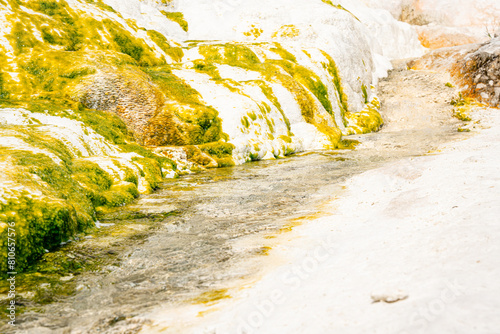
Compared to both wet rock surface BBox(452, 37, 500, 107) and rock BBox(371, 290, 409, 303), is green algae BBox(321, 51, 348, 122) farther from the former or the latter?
rock BBox(371, 290, 409, 303)

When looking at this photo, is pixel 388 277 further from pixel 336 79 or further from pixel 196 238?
pixel 336 79

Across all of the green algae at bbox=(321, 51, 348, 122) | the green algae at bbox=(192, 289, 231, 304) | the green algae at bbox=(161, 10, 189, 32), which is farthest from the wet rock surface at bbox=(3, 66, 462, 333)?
the green algae at bbox=(161, 10, 189, 32)

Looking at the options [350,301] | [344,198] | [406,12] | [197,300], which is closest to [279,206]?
[344,198]

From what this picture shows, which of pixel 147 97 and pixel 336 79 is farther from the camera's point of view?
pixel 336 79

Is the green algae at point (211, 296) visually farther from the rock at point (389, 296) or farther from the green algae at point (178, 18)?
the green algae at point (178, 18)

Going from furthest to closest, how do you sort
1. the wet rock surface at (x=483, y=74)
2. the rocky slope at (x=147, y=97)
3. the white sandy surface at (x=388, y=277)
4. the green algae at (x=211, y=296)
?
1. the wet rock surface at (x=483, y=74)
2. the rocky slope at (x=147, y=97)
3. the green algae at (x=211, y=296)
4. the white sandy surface at (x=388, y=277)

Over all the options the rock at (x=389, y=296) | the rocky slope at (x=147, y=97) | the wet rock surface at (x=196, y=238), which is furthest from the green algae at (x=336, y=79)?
the rock at (x=389, y=296)

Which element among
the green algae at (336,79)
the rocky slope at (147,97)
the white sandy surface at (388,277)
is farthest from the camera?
the green algae at (336,79)

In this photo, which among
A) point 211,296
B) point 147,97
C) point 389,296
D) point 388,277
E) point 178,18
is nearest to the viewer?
point 389,296

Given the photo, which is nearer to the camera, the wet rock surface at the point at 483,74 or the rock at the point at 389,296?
the rock at the point at 389,296

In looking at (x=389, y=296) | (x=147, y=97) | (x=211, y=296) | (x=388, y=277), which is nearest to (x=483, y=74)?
(x=147, y=97)

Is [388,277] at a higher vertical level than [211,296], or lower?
higher

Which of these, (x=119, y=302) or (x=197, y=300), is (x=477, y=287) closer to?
(x=197, y=300)

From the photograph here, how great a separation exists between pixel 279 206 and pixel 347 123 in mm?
39810
